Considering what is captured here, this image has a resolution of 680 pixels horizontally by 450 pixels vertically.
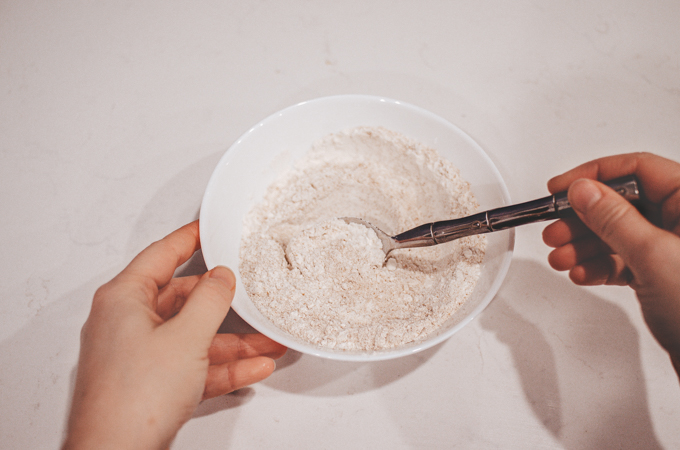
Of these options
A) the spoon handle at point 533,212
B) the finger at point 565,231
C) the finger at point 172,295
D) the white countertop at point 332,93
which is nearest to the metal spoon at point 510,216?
the spoon handle at point 533,212

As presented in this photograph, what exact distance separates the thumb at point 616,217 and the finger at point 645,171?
0.47 ft

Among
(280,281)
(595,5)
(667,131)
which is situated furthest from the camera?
(595,5)

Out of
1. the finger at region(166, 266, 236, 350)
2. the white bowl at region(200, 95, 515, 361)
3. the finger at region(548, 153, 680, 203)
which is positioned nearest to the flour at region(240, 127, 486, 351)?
the white bowl at region(200, 95, 515, 361)

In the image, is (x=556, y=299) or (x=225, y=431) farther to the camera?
(x=556, y=299)

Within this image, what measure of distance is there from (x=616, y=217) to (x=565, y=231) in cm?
22

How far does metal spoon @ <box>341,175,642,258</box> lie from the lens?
59 centimetres

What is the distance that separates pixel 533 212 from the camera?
2.01 ft

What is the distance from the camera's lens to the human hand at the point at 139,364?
0.50m

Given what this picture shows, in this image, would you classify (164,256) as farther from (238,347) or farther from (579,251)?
(579,251)

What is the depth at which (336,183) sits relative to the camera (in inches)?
35.7

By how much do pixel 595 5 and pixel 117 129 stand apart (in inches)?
62.7

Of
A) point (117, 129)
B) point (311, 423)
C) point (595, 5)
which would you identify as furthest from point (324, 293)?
point (595, 5)

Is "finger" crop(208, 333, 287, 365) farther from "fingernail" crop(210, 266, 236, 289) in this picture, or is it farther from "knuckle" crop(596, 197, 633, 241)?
"knuckle" crop(596, 197, 633, 241)

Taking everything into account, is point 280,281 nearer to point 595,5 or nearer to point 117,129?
point 117,129
